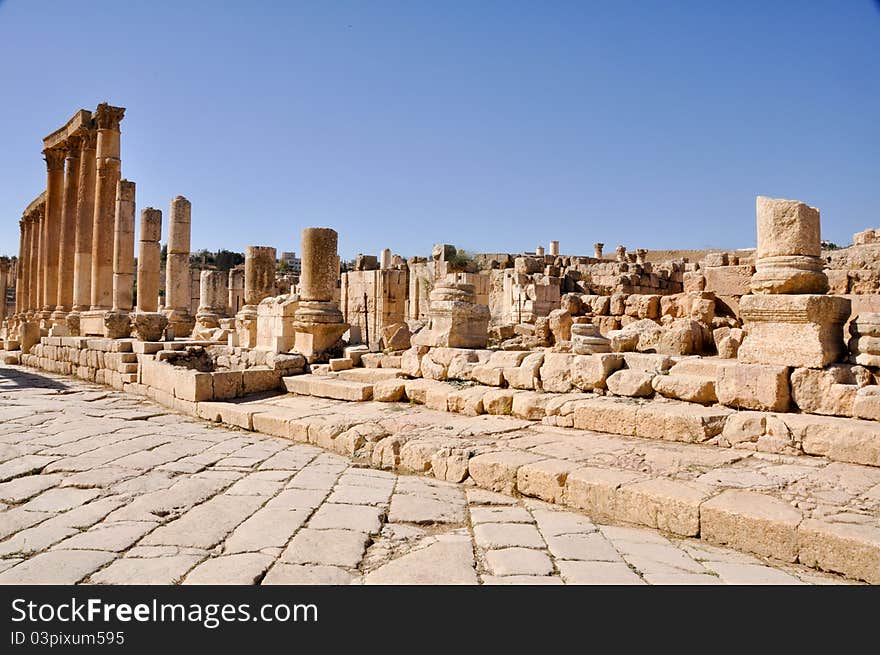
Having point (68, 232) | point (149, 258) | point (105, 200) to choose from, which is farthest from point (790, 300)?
point (68, 232)

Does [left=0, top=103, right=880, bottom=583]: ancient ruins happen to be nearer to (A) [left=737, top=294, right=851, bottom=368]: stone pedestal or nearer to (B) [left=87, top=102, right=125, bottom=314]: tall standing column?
(A) [left=737, top=294, right=851, bottom=368]: stone pedestal

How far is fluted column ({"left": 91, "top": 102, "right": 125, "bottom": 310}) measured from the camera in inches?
704

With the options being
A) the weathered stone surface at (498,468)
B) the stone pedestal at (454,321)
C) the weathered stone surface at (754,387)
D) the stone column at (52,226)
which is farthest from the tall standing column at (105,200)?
the weathered stone surface at (754,387)

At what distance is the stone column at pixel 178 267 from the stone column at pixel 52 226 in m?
7.81

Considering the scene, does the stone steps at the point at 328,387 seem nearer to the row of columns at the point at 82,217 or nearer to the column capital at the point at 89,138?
the row of columns at the point at 82,217

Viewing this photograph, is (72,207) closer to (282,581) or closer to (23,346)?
(23,346)

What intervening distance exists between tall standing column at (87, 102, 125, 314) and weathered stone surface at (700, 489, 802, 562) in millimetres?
17915

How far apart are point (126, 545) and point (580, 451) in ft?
11.2

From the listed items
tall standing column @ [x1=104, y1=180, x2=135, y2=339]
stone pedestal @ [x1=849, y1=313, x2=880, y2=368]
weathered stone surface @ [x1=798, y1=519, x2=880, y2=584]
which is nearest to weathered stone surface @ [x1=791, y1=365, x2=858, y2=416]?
stone pedestal @ [x1=849, y1=313, x2=880, y2=368]

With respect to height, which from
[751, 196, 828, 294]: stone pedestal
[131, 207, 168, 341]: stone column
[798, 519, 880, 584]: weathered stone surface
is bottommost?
[798, 519, 880, 584]: weathered stone surface

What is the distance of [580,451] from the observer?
527 cm

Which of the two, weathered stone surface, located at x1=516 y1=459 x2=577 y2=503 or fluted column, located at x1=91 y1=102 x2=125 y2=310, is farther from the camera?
fluted column, located at x1=91 y1=102 x2=125 y2=310
